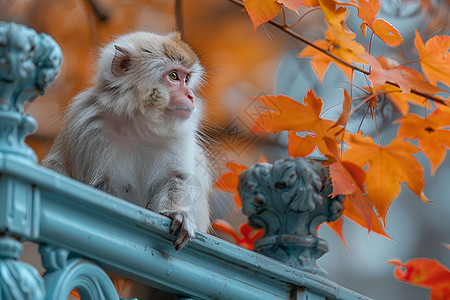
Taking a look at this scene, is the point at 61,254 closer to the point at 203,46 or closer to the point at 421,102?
the point at 421,102

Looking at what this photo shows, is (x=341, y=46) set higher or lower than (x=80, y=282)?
higher

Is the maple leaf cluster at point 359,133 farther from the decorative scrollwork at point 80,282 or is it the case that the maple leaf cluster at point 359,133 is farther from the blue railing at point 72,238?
the decorative scrollwork at point 80,282

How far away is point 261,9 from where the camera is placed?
1.28 meters

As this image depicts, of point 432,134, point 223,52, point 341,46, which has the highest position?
point 223,52

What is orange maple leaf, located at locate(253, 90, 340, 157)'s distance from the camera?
137 cm

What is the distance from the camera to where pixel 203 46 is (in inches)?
81.4

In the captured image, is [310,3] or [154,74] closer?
[310,3]

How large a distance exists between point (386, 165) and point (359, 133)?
94 millimetres

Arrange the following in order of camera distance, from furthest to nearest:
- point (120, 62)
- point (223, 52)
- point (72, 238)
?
point (223, 52)
point (120, 62)
point (72, 238)

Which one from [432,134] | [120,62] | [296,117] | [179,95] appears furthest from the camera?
[120,62]

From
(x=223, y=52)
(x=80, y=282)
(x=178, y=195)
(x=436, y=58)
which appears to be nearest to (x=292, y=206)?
(x=178, y=195)

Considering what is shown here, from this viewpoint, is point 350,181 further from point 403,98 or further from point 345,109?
point 403,98

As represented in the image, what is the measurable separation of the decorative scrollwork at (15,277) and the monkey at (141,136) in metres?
0.78

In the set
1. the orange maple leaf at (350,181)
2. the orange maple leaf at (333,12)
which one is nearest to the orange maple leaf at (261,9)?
the orange maple leaf at (333,12)
